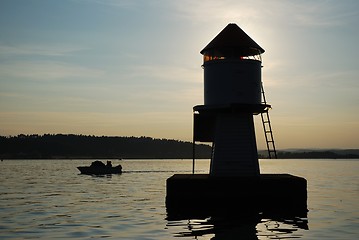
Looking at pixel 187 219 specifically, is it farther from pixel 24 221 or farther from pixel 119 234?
pixel 24 221

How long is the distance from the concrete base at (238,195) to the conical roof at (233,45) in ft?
29.3

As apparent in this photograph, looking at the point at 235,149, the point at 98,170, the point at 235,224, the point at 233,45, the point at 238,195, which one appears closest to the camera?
the point at 235,224

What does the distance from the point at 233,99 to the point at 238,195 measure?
6.54 m

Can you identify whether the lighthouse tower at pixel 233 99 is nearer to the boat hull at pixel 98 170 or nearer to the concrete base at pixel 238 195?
the concrete base at pixel 238 195

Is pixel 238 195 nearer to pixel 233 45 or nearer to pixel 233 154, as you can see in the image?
pixel 233 154

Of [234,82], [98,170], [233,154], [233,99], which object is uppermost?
[234,82]

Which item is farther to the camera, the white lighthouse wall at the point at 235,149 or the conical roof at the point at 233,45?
the conical roof at the point at 233,45

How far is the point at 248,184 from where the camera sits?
3038 cm

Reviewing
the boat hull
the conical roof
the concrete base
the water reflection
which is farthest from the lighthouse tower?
the boat hull

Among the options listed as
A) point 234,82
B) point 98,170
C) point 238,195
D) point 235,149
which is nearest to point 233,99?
point 234,82

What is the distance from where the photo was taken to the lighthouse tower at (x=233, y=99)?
32125mm

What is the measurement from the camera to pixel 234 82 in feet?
107

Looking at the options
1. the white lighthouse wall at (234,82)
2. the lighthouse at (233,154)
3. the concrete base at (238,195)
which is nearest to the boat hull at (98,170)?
the lighthouse at (233,154)

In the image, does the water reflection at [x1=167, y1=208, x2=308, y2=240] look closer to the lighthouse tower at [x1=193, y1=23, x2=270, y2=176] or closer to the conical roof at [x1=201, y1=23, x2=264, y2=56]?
the lighthouse tower at [x1=193, y1=23, x2=270, y2=176]
